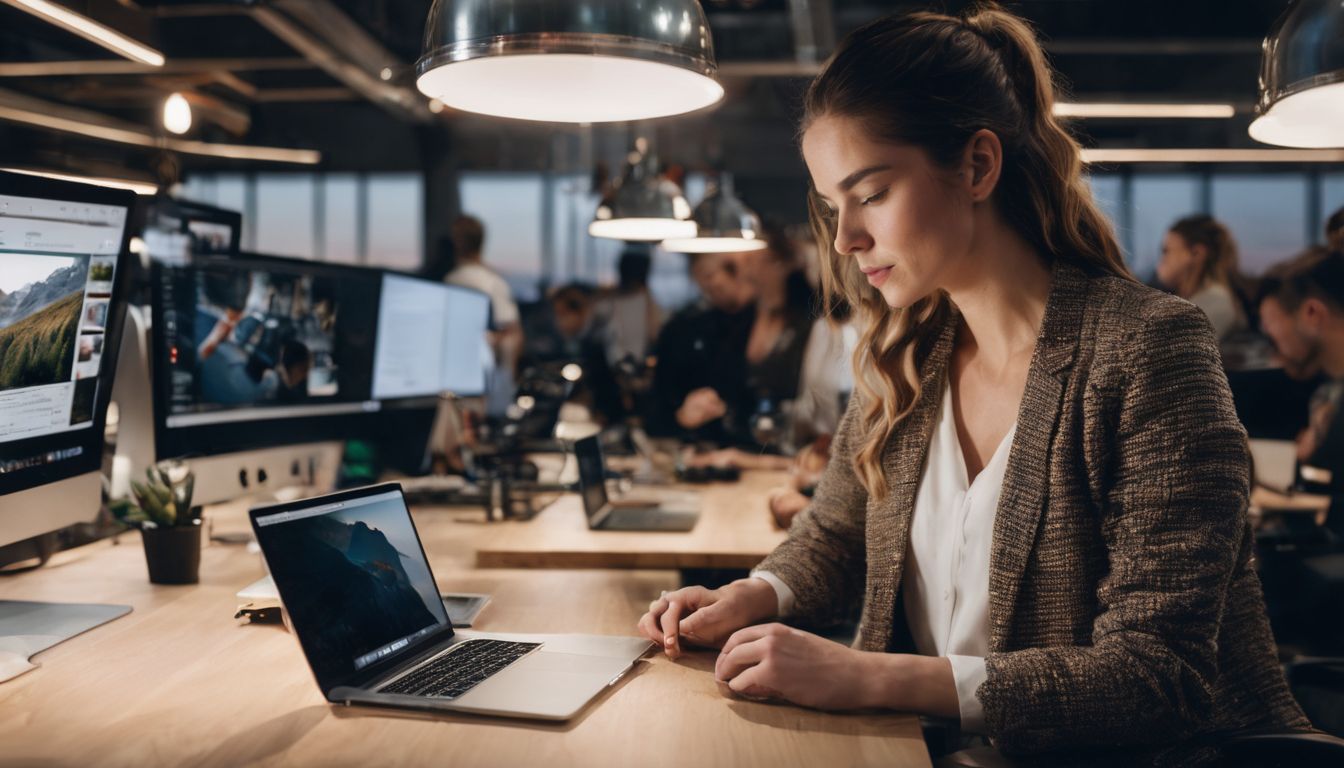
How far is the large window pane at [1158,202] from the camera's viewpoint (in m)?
10.8

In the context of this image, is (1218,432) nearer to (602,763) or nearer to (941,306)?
(941,306)

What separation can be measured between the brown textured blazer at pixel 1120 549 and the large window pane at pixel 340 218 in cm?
1036

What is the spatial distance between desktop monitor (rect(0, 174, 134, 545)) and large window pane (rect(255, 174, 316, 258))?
9821 millimetres

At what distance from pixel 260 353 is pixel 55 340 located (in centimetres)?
77

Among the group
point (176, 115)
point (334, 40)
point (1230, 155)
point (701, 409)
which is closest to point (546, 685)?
point (701, 409)

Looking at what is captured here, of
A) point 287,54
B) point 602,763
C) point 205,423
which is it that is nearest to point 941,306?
point 602,763

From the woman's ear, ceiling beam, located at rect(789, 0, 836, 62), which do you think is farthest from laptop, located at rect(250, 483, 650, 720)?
ceiling beam, located at rect(789, 0, 836, 62)

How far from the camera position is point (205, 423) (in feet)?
6.92

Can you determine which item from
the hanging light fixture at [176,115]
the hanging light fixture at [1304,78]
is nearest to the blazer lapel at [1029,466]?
the hanging light fixture at [1304,78]

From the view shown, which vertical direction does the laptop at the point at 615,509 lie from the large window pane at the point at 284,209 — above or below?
below

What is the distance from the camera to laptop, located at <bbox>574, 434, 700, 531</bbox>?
2432 mm

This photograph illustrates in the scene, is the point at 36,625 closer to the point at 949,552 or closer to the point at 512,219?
the point at 949,552

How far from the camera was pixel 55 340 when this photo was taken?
1569 mm

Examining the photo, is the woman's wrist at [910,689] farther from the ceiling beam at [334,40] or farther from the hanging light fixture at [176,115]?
the ceiling beam at [334,40]
